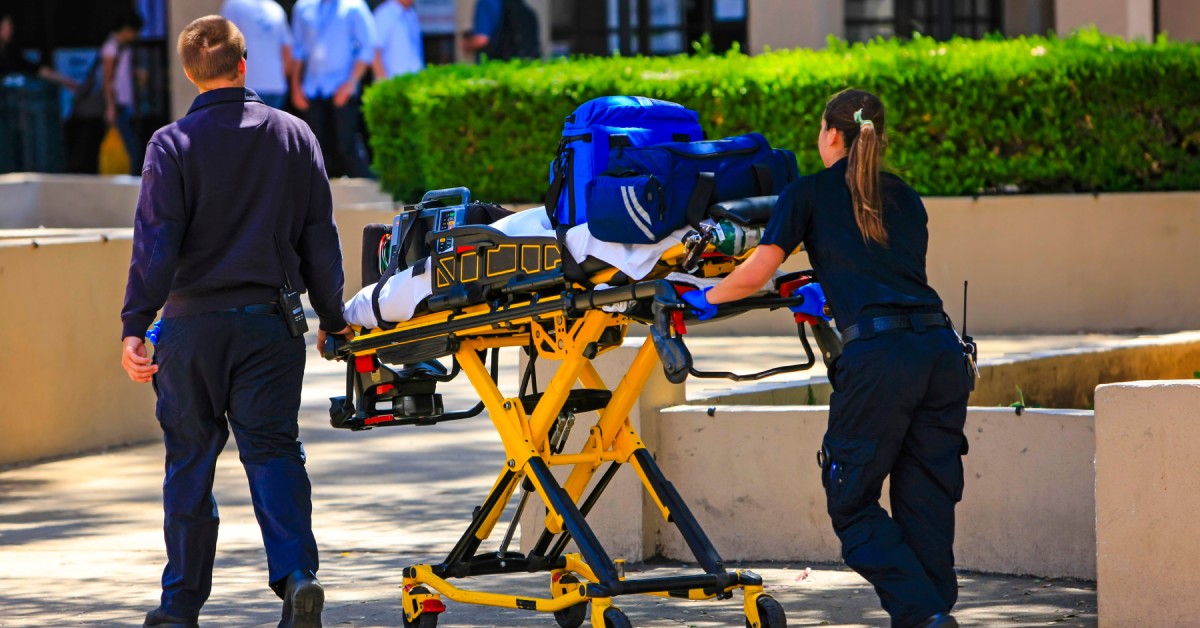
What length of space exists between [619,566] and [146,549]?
242 centimetres

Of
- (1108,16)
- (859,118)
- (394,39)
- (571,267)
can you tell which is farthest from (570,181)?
(1108,16)

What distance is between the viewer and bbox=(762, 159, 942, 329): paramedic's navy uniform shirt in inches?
211

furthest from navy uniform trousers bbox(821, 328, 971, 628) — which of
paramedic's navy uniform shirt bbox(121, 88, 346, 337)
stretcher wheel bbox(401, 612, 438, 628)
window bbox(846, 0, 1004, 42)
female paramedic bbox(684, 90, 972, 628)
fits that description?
window bbox(846, 0, 1004, 42)

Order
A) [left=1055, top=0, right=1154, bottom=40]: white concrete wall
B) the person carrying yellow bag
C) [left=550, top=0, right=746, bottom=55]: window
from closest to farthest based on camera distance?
[left=1055, top=0, right=1154, bottom=40]: white concrete wall
the person carrying yellow bag
[left=550, top=0, right=746, bottom=55]: window

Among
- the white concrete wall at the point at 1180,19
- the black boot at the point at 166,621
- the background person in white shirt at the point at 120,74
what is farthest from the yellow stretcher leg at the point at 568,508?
the background person in white shirt at the point at 120,74

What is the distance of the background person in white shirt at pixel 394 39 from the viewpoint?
16453 millimetres

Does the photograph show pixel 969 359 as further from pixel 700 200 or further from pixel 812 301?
pixel 700 200

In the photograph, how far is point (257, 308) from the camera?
230 inches

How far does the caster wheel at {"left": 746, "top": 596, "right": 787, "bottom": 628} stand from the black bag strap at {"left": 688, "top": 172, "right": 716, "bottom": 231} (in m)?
1.13

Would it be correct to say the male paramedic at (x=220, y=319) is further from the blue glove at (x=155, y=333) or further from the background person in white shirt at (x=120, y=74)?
the background person in white shirt at (x=120, y=74)

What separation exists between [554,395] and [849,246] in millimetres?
1029

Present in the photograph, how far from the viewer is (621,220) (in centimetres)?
539

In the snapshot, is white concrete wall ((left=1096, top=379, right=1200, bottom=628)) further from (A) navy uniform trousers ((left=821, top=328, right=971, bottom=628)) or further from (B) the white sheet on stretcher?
(B) the white sheet on stretcher

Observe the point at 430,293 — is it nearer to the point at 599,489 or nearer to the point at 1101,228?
the point at 599,489
